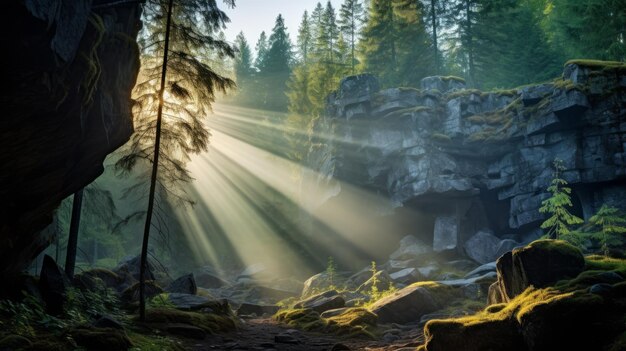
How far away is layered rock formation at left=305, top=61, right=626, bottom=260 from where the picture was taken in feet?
85.7

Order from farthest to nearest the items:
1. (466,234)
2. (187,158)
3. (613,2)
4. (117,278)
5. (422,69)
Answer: (422,69)
(466,234)
(613,2)
(117,278)
(187,158)

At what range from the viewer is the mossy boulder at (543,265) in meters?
8.69

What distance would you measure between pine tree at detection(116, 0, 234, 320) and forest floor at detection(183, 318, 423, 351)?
4.67 meters

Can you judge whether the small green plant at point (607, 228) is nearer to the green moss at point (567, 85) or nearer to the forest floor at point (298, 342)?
the forest floor at point (298, 342)

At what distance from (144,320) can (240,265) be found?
38856 millimetres

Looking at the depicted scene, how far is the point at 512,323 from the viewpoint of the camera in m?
7.45

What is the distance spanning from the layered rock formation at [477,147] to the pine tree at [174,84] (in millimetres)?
22113

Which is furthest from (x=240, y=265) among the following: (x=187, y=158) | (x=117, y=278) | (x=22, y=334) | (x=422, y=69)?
(x=22, y=334)

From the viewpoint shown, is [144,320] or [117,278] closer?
[144,320]

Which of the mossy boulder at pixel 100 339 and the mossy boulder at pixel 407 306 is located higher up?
the mossy boulder at pixel 100 339

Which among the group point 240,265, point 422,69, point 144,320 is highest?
point 422,69

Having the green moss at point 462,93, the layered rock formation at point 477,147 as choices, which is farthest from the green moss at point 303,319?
the green moss at point 462,93

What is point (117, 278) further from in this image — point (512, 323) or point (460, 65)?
point (460, 65)

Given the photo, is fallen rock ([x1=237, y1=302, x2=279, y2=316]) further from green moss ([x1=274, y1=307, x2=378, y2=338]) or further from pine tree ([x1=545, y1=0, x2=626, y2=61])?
pine tree ([x1=545, y1=0, x2=626, y2=61])
